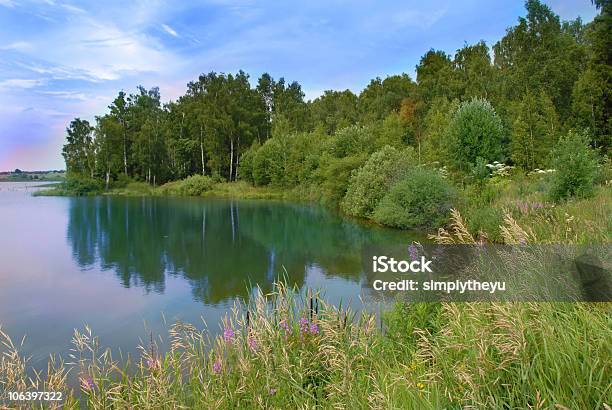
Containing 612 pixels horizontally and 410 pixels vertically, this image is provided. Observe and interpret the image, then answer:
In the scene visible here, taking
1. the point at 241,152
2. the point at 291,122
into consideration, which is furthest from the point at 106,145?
the point at 291,122

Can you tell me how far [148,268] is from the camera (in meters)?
13.3

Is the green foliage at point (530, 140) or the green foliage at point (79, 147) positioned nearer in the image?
the green foliage at point (530, 140)

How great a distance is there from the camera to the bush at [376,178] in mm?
23016

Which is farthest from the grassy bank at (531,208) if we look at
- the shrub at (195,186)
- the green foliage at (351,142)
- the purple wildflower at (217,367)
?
the shrub at (195,186)

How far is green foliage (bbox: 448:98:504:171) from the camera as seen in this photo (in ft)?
74.9

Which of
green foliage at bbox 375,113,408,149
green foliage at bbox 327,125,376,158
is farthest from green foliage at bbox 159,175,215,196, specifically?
green foliage at bbox 375,113,408,149

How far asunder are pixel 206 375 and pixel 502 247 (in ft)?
9.18

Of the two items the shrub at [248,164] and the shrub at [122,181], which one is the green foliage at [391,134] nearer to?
the shrub at [248,164]

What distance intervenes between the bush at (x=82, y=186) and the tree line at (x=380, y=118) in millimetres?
1693

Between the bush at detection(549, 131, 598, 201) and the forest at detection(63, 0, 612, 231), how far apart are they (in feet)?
0.11

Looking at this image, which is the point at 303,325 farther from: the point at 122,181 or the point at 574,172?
the point at 122,181

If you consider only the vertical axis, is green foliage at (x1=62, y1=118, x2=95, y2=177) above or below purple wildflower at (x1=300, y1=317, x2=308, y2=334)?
above

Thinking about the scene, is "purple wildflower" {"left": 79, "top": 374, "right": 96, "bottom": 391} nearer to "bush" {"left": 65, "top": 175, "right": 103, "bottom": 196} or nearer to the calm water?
the calm water

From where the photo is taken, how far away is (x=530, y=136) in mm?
23969
